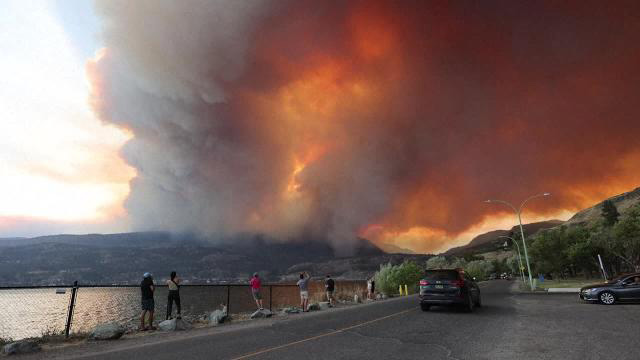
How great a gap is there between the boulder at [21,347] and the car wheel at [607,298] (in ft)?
80.6

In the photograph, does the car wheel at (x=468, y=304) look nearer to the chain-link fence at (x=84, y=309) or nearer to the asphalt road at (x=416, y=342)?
the asphalt road at (x=416, y=342)

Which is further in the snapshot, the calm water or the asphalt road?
the calm water

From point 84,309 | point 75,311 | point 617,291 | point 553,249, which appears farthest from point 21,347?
point 553,249

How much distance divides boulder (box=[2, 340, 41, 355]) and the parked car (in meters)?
24.4

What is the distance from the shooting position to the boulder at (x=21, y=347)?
390 inches

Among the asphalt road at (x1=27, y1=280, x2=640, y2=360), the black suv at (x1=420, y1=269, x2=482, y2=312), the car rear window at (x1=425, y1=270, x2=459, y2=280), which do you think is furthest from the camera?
the car rear window at (x1=425, y1=270, x2=459, y2=280)

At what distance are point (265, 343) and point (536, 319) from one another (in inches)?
404

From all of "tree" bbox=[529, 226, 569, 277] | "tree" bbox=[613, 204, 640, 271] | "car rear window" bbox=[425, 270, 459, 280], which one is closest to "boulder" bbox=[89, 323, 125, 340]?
"car rear window" bbox=[425, 270, 459, 280]

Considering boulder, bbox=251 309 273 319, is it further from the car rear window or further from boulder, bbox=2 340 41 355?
boulder, bbox=2 340 41 355

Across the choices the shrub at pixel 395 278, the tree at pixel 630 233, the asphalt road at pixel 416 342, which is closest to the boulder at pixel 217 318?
the asphalt road at pixel 416 342

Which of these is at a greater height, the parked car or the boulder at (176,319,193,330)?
the parked car

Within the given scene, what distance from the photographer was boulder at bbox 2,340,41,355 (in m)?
9.91

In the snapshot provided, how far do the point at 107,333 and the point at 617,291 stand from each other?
2347 cm

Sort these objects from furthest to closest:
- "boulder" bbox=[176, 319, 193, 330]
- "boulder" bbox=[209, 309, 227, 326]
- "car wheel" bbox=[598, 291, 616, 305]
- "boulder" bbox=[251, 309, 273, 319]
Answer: "car wheel" bbox=[598, 291, 616, 305], "boulder" bbox=[251, 309, 273, 319], "boulder" bbox=[209, 309, 227, 326], "boulder" bbox=[176, 319, 193, 330]
